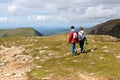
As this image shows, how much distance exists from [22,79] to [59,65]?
6090mm

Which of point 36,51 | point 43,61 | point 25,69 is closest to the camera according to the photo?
point 25,69

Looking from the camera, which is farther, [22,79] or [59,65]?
[59,65]

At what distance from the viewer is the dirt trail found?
3226 centimetres

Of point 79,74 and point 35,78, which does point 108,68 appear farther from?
point 35,78

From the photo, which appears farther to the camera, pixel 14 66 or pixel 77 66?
pixel 14 66

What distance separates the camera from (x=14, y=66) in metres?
38.9

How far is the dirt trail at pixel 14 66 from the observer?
32256 millimetres

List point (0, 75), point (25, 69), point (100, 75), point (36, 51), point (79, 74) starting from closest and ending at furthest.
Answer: point (100, 75), point (79, 74), point (0, 75), point (25, 69), point (36, 51)

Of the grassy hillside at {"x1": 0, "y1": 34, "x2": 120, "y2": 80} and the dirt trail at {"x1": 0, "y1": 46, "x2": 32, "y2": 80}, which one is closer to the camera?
the grassy hillside at {"x1": 0, "y1": 34, "x2": 120, "y2": 80}

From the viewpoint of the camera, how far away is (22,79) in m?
30.4

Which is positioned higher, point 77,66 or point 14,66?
point 77,66

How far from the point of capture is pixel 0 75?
110 ft

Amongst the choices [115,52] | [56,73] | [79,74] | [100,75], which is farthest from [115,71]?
[115,52]

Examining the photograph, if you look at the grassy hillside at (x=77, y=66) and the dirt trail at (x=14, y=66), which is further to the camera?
the dirt trail at (x=14, y=66)
